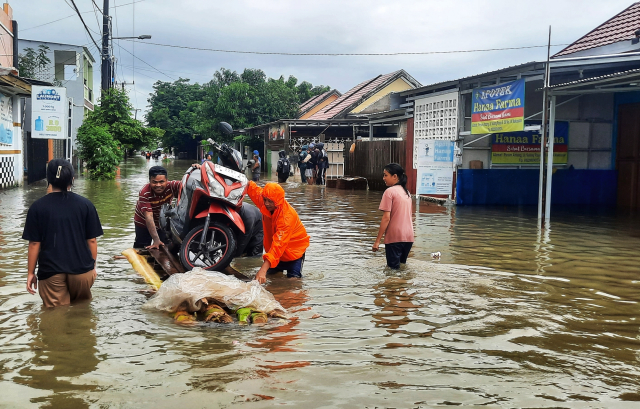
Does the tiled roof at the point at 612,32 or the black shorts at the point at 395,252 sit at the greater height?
the tiled roof at the point at 612,32

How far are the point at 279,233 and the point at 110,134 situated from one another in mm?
22464

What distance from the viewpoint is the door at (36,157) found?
22.1 meters

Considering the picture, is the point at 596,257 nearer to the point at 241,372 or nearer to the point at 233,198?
the point at 233,198

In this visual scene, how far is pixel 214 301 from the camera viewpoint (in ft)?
16.8

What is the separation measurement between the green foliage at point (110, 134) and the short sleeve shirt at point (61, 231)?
69.7 ft

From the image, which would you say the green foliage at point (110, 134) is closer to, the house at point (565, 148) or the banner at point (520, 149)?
the house at point (565, 148)

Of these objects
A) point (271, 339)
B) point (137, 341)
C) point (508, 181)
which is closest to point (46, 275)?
point (137, 341)

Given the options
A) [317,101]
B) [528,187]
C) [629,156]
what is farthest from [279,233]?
[317,101]

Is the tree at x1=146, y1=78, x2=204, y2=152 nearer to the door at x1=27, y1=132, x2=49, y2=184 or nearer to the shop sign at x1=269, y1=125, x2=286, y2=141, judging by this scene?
the shop sign at x1=269, y1=125, x2=286, y2=141

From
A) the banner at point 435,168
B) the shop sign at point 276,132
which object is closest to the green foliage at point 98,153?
the shop sign at point 276,132

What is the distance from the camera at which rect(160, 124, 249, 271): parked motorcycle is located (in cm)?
659

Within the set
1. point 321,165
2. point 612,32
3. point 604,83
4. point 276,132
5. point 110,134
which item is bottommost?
point 321,165

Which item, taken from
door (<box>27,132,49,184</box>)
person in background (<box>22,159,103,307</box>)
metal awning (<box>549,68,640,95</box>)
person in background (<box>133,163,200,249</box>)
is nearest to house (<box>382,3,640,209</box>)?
metal awning (<box>549,68,640,95</box>)

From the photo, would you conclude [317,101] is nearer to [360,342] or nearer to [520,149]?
[520,149]
